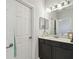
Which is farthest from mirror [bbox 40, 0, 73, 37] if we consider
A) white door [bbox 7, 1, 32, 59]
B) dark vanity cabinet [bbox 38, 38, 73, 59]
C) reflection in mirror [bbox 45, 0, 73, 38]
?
white door [bbox 7, 1, 32, 59]

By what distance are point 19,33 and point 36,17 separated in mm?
1064

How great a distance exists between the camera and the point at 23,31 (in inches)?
107

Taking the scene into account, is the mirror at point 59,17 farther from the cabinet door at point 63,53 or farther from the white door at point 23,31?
the white door at point 23,31

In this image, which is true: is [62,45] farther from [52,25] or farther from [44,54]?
[52,25]

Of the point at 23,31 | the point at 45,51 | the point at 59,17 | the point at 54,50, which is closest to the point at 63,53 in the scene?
the point at 54,50

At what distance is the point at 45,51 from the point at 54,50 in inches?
19.7

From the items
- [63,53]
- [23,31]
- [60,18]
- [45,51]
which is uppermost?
[60,18]

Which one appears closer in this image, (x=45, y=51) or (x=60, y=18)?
(x=45, y=51)

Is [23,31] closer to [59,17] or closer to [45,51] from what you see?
[45,51]

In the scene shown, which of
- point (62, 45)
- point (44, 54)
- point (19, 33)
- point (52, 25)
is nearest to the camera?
point (62, 45)
